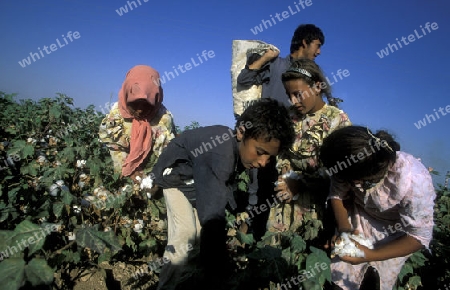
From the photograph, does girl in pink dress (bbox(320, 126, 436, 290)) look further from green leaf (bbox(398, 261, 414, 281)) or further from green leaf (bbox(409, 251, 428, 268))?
green leaf (bbox(409, 251, 428, 268))

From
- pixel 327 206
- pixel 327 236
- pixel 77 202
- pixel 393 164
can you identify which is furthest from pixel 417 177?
pixel 77 202

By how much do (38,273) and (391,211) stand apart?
201 centimetres

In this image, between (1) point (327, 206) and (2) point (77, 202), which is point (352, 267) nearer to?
(1) point (327, 206)

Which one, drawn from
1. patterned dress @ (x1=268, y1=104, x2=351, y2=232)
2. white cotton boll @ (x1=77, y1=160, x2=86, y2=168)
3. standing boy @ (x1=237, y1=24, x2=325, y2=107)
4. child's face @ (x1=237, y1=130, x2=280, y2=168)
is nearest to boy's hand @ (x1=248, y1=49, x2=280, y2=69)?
standing boy @ (x1=237, y1=24, x2=325, y2=107)

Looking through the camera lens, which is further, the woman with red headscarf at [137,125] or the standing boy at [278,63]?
the woman with red headscarf at [137,125]

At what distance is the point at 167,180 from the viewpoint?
2.11m

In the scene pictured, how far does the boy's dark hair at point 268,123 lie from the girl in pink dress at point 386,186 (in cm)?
27

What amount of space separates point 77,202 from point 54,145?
46.0 inches

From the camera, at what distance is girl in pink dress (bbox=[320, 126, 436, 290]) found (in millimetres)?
1586

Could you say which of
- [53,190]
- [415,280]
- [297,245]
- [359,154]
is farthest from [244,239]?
[415,280]

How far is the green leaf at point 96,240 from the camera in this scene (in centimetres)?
128

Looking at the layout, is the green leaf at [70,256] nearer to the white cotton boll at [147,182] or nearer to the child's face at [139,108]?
the white cotton boll at [147,182]

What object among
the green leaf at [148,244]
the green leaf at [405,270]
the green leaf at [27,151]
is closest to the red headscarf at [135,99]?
the green leaf at [148,244]

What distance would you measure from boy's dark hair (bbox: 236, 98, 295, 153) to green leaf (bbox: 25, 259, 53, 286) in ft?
4.20
